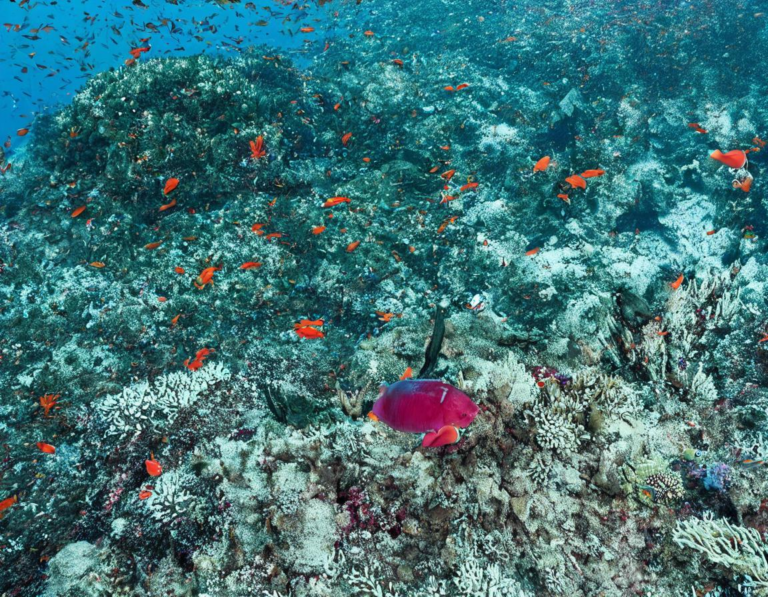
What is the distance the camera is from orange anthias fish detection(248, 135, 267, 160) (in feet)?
23.2

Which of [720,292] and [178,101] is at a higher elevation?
[178,101]

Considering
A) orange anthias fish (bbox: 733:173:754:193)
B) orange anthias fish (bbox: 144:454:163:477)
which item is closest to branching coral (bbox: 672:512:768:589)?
orange anthias fish (bbox: 144:454:163:477)

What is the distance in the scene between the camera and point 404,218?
6.93 meters

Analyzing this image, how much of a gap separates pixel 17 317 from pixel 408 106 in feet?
28.7

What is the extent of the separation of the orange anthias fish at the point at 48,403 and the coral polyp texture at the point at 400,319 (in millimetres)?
81

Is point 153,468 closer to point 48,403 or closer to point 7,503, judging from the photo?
point 7,503

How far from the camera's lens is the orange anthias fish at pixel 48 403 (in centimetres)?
449

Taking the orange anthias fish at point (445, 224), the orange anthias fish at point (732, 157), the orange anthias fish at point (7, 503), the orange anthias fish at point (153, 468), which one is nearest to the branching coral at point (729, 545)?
the orange anthias fish at point (153, 468)

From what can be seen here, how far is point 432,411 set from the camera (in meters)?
2.09

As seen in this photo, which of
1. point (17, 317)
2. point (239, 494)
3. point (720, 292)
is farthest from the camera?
point (17, 317)

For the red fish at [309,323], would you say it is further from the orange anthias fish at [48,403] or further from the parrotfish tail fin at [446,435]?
the parrotfish tail fin at [446,435]

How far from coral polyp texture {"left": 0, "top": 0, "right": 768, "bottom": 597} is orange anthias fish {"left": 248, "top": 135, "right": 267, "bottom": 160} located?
0.38ft

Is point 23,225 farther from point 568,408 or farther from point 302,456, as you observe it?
point 568,408

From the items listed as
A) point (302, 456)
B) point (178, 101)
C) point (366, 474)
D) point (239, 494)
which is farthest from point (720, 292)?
point (178, 101)
